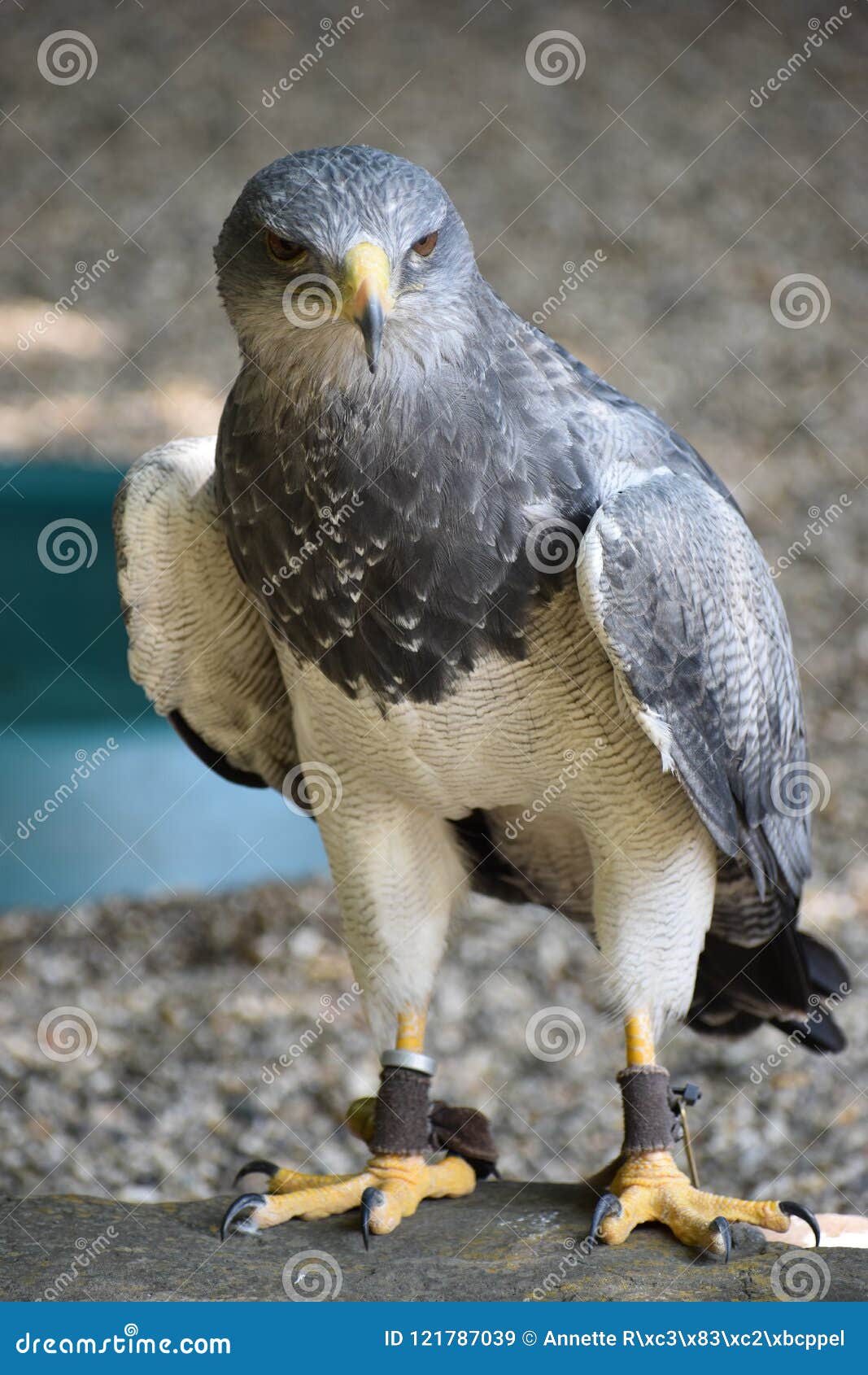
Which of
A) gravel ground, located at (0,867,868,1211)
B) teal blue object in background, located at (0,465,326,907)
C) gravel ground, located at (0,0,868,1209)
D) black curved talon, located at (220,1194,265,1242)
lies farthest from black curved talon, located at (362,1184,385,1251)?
teal blue object in background, located at (0,465,326,907)

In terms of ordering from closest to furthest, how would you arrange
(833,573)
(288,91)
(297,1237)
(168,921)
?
(297,1237), (168,921), (833,573), (288,91)

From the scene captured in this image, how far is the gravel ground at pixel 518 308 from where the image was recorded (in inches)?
206

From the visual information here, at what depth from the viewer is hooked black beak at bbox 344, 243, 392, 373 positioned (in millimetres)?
2580

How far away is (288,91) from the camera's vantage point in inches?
441

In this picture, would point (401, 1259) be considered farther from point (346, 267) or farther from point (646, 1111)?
point (346, 267)

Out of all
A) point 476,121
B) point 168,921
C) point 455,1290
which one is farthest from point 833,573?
point 455,1290

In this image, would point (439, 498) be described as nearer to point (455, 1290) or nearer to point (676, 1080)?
point (455, 1290)

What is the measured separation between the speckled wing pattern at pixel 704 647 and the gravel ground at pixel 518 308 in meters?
0.69

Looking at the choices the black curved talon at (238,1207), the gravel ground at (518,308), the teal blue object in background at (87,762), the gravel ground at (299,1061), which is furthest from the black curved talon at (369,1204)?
the teal blue object in background at (87,762)

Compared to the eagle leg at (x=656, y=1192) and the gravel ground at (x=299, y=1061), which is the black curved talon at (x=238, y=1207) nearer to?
the eagle leg at (x=656, y=1192)

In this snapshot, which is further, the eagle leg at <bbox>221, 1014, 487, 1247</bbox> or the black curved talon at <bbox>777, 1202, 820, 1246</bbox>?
the eagle leg at <bbox>221, 1014, 487, 1247</bbox>

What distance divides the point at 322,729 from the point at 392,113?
8.74m

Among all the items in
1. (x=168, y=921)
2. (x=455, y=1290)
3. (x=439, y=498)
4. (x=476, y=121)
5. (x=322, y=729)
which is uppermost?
(x=476, y=121)

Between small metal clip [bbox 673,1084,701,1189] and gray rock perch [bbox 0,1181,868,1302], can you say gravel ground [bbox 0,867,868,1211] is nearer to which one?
small metal clip [bbox 673,1084,701,1189]
